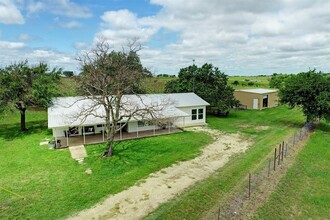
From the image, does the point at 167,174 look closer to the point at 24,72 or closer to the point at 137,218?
the point at 137,218

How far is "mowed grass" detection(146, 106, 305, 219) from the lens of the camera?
9625mm

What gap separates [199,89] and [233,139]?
12.1 metres

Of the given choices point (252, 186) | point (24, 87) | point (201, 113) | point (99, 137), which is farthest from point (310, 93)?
point (24, 87)

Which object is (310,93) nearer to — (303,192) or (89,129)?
(303,192)

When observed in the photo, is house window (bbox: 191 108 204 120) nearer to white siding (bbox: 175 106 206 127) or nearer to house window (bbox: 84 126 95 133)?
white siding (bbox: 175 106 206 127)

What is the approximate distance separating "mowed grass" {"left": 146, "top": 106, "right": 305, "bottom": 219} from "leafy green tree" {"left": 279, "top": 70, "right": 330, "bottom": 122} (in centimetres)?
244

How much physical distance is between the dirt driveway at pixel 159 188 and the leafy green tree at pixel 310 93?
33.0 ft

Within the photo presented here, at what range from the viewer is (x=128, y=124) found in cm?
2191

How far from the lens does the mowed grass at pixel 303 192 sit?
9578mm

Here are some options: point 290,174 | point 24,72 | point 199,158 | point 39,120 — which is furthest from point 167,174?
point 39,120

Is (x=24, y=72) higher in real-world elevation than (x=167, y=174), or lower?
higher

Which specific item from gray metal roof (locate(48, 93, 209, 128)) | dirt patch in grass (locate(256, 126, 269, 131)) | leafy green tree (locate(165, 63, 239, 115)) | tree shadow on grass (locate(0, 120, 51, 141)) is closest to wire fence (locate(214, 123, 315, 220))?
dirt patch in grass (locate(256, 126, 269, 131))

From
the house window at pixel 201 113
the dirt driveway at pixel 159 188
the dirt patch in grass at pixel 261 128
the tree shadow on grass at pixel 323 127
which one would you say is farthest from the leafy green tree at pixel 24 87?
the tree shadow on grass at pixel 323 127

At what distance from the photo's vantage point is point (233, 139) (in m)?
20.6
